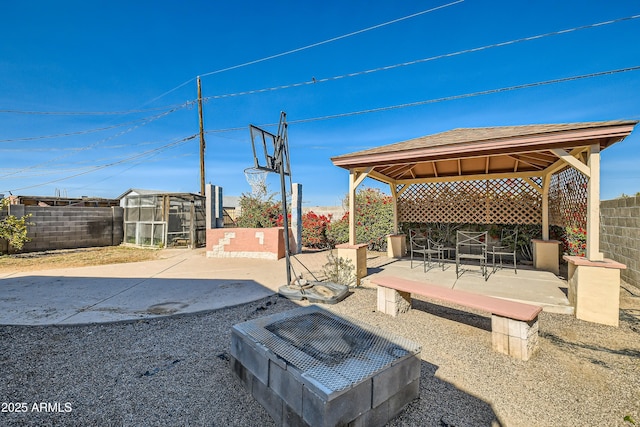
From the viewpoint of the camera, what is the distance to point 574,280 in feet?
11.6

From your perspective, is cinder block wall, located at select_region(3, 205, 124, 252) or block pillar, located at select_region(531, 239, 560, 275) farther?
cinder block wall, located at select_region(3, 205, 124, 252)

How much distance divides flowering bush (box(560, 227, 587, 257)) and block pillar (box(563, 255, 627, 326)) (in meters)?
2.35

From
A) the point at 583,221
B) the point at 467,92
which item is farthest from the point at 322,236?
the point at 583,221

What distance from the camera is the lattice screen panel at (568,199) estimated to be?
16.3 feet

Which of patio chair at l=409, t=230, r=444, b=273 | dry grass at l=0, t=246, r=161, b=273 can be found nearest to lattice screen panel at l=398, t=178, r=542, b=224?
patio chair at l=409, t=230, r=444, b=273

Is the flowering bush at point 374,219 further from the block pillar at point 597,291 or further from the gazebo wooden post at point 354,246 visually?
the block pillar at point 597,291

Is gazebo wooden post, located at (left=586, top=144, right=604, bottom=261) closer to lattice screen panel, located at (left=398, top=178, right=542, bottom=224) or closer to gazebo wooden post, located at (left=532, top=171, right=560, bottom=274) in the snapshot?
gazebo wooden post, located at (left=532, top=171, right=560, bottom=274)

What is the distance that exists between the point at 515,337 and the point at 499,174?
5245 mm

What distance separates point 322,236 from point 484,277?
5.95 meters

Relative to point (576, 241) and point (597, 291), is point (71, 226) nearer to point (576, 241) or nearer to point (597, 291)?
point (597, 291)

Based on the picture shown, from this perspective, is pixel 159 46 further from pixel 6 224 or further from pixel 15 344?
pixel 15 344

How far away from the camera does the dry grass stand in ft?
23.9

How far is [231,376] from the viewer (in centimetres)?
229

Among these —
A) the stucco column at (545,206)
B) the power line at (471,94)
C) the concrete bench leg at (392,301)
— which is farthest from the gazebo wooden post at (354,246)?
the power line at (471,94)
